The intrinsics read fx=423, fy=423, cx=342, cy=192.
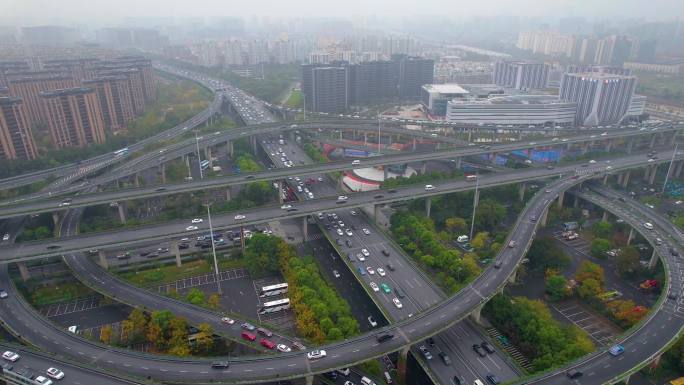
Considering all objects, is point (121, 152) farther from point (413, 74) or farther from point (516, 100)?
point (516, 100)

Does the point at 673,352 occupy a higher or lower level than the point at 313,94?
lower

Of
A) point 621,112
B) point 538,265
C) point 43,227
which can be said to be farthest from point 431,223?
point 621,112

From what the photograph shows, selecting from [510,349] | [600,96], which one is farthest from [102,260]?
[600,96]

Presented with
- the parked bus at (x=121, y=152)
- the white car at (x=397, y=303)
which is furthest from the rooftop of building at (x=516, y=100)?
the white car at (x=397, y=303)

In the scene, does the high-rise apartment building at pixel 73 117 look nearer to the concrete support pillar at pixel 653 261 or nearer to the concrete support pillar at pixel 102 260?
the concrete support pillar at pixel 102 260

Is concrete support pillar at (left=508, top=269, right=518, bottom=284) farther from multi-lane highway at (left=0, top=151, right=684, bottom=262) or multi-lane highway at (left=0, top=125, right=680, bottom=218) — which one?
multi-lane highway at (left=0, top=125, right=680, bottom=218)

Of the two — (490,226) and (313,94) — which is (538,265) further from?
(313,94)

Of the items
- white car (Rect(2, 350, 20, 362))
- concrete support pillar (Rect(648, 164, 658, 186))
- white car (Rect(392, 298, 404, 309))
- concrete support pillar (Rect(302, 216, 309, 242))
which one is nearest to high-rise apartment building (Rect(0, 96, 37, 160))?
white car (Rect(2, 350, 20, 362))
